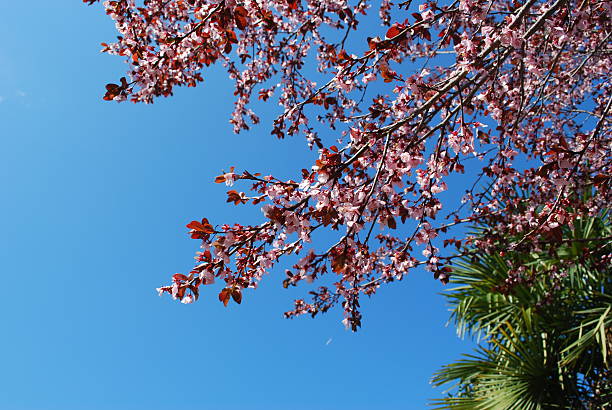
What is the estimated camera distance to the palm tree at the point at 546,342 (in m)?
5.30

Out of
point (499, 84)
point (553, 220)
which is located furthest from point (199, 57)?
point (499, 84)

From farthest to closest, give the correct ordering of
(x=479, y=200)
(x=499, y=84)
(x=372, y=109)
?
(x=499, y=84) → (x=479, y=200) → (x=372, y=109)

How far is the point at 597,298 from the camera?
586 centimetres

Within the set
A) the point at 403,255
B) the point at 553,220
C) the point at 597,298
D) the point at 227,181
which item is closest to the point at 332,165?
the point at 227,181

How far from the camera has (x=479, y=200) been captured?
3.99 metres

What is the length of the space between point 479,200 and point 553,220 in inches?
59.1

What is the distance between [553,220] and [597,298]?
4397mm

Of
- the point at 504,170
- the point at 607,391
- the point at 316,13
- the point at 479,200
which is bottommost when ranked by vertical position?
the point at 607,391

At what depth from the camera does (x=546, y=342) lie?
19.1ft

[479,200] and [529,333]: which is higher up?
[479,200]

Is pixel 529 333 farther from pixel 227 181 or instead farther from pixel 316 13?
pixel 227 181

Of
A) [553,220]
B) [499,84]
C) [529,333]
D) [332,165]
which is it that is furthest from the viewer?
[529,333]

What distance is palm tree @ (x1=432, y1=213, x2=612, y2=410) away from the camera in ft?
17.4

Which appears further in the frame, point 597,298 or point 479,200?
point 597,298
